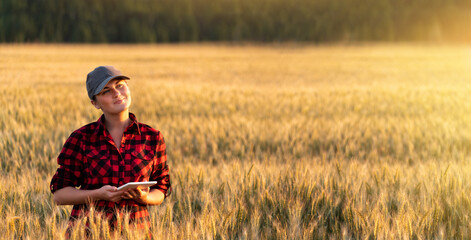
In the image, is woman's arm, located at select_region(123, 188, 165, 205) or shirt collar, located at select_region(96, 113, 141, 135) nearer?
woman's arm, located at select_region(123, 188, 165, 205)

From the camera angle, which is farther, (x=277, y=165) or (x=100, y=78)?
(x=277, y=165)

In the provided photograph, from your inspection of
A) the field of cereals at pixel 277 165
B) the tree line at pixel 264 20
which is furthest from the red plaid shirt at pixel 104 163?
the tree line at pixel 264 20

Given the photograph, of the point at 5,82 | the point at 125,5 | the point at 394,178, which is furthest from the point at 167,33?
the point at 394,178

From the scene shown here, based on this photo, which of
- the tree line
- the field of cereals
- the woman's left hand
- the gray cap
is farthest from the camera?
the tree line

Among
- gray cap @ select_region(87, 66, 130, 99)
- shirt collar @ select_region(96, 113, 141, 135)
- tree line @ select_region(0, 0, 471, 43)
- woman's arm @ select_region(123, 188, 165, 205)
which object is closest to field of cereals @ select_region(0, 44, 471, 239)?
woman's arm @ select_region(123, 188, 165, 205)

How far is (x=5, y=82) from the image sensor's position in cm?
809

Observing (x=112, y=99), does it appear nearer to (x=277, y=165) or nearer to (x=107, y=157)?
(x=107, y=157)

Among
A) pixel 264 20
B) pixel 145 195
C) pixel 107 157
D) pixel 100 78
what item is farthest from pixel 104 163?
pixel 264 20

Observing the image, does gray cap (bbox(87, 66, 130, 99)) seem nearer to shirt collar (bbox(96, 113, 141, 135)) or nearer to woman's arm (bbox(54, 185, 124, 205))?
shirt collar (bbox(96, 113, 141, 135))

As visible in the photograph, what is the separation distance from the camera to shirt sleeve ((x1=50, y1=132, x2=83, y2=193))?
82.2 inches

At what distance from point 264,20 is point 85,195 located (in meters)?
73.0

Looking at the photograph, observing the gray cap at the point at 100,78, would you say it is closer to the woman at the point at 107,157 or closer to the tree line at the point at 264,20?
the woman at the point at 107,157

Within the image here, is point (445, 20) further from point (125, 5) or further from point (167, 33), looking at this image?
point (125, 5)

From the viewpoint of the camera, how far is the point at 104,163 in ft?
6.87
